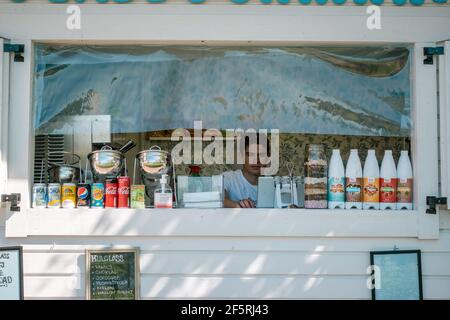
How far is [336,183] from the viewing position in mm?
4234

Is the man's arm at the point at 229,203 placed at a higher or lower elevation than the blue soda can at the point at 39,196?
lower

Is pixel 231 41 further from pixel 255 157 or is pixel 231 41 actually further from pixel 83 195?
pixel 83 195

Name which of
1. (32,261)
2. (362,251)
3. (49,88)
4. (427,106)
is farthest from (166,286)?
(427,106)

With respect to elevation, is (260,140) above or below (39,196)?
above

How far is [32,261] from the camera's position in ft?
13.4

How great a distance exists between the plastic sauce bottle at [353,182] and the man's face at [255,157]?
76cm

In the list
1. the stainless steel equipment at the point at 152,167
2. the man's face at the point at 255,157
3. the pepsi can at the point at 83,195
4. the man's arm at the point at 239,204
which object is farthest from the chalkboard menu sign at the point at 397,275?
the pepsi can at the point at 83,195

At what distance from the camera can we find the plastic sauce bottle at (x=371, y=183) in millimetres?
4184

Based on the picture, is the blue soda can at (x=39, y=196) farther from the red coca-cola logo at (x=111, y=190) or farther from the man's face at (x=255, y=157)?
the man's face at (x=255, y=157)

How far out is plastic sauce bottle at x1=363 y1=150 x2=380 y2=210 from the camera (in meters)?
4.18

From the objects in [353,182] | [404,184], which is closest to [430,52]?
[404,184]

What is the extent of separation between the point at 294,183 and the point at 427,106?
107cm

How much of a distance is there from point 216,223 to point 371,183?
3.71 ft

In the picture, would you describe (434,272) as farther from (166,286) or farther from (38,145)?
(38,145)
